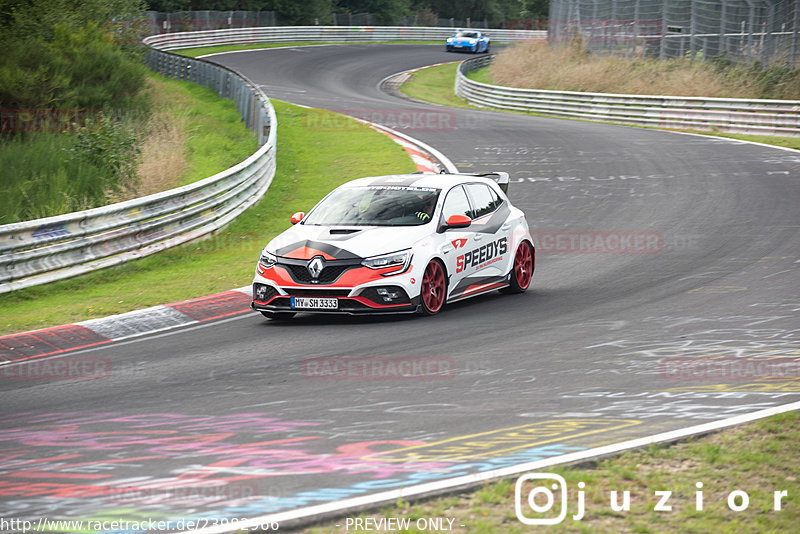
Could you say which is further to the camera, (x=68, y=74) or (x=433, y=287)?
(x=68, y=74)

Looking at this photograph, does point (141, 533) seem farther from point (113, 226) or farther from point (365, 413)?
point (113, 226)

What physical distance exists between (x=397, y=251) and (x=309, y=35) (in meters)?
61.5

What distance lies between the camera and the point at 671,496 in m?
5.09

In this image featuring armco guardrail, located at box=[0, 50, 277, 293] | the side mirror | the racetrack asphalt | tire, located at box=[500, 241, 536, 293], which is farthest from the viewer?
armco guardrail, located at box=[0, 50, 277, 293]

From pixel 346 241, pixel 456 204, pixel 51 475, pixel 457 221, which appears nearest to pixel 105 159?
pixel 456 204

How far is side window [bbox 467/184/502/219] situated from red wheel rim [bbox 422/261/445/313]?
1362mm

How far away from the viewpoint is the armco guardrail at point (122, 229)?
13.4 metres

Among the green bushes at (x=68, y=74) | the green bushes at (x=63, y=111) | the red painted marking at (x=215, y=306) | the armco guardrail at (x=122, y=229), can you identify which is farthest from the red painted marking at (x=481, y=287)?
the green bushes at (x=68, y=74)

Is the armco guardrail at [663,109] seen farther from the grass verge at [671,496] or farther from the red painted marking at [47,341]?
the grass verge at [671,496]

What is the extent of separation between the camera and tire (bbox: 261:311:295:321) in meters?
11.2

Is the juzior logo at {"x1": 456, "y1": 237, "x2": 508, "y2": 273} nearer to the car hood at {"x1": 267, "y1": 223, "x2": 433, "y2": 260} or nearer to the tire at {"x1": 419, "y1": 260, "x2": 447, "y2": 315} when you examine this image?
the tire at {"x1": 419, "y1": 260, "x2": 447, "y2": 315}

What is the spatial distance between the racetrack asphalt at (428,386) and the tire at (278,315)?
15 cm

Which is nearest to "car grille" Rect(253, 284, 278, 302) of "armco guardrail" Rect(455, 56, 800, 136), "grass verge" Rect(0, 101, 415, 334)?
"grass verge" Rect(0, 101, 415, 334)

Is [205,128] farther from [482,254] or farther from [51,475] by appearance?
[51,475]
